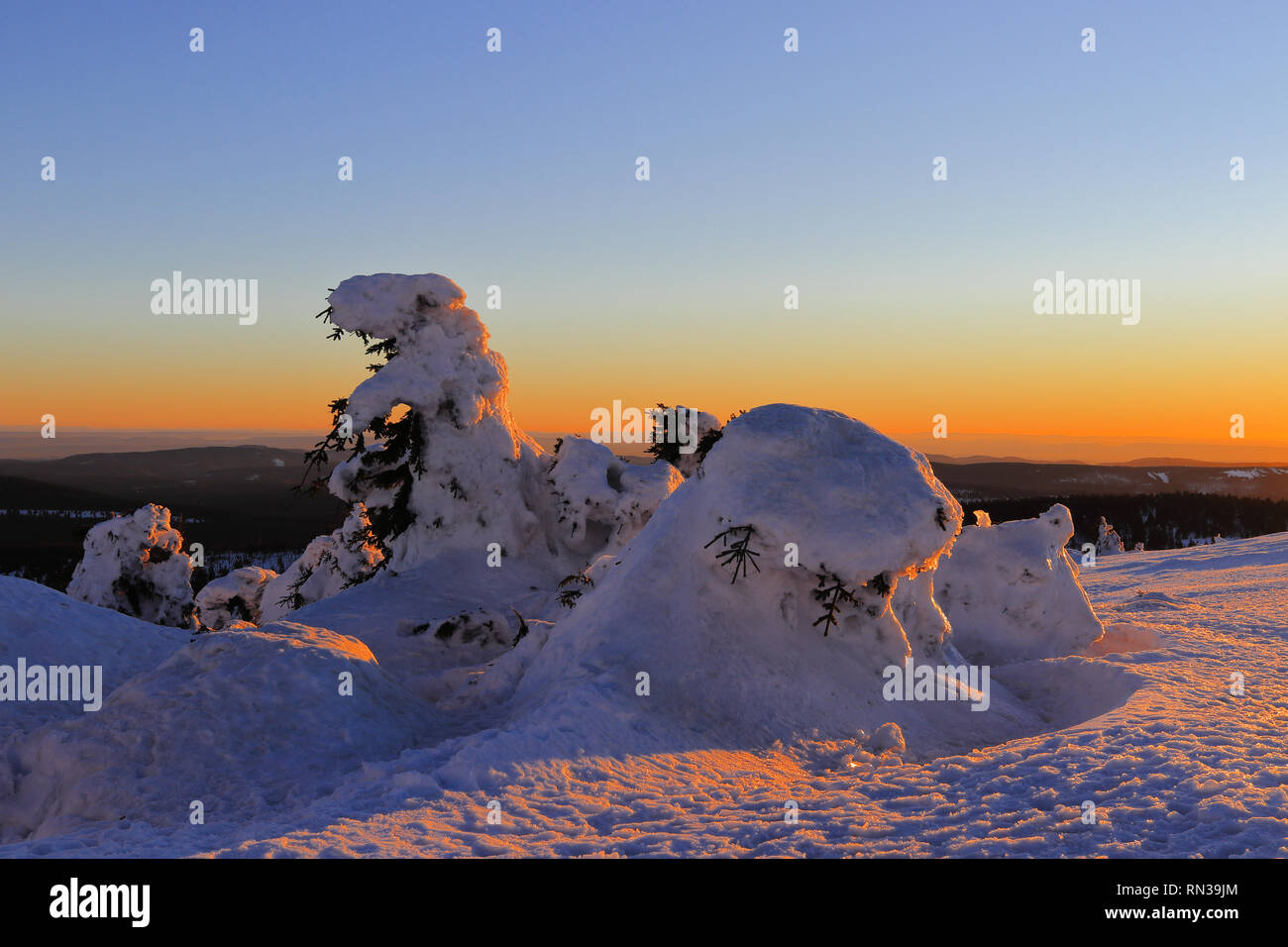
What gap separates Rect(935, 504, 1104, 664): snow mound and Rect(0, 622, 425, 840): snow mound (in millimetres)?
10845

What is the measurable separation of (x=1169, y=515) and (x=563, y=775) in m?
98.7

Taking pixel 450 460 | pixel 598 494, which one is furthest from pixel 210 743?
pixel 598 494

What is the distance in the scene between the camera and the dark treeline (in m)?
84.7

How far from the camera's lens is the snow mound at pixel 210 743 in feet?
26.6

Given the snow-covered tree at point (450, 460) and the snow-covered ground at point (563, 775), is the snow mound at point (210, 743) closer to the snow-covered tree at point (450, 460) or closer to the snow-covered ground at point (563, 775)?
the snow-covered ground at point (563, 775)

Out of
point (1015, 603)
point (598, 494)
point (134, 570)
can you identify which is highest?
point (598, 494)

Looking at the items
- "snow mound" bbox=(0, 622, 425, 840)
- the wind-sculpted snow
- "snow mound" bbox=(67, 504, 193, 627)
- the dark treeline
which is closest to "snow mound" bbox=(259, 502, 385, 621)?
"snow mound" bbox=(67, 504, 193, 627)

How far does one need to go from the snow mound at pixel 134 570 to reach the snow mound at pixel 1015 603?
25475 mm

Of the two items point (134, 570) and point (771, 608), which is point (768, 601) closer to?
point (771, 608)

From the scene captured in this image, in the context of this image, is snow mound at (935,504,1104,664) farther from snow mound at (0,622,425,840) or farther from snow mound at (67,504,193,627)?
snow mound at (67,504,193,627)

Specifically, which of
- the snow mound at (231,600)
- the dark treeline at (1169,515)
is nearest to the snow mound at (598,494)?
the snow mound at (231,600)

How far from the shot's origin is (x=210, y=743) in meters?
8.70
